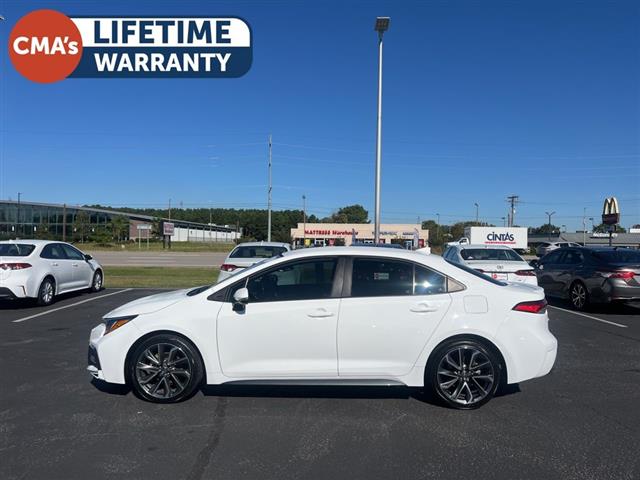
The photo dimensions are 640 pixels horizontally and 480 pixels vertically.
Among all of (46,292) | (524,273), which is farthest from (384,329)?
(46,292)

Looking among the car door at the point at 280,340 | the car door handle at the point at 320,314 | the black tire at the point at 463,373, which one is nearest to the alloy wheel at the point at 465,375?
the black tire at the point at 463,373

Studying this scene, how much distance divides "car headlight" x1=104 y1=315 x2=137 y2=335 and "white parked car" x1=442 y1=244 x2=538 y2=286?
7.31 m

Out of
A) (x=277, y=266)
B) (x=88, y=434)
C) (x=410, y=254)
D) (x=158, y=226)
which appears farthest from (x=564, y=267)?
(x=158, y=226)

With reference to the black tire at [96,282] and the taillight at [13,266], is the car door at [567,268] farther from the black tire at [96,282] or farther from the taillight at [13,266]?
the taillight at [13,266]

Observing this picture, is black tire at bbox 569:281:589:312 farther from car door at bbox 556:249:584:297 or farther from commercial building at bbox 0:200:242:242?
commercial building at bbox 0:200:242:242

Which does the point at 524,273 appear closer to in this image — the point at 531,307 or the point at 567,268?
the point at 567,268

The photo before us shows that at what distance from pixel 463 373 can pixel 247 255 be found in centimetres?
754

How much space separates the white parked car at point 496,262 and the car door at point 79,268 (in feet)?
31.0

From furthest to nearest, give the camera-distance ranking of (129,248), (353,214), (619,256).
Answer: (353,214)
(129,248)
(619,256)

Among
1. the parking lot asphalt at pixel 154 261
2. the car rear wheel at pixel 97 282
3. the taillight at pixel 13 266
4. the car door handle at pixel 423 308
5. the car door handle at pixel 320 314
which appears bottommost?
the parking lot asphalt at pixel 154 261

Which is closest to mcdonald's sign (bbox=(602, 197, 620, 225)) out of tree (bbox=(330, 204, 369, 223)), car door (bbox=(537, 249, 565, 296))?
car door (bbox=(537, 249, 565, 296))

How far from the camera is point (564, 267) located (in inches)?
486

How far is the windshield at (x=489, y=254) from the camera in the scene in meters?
11.7

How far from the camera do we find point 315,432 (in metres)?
4.26
